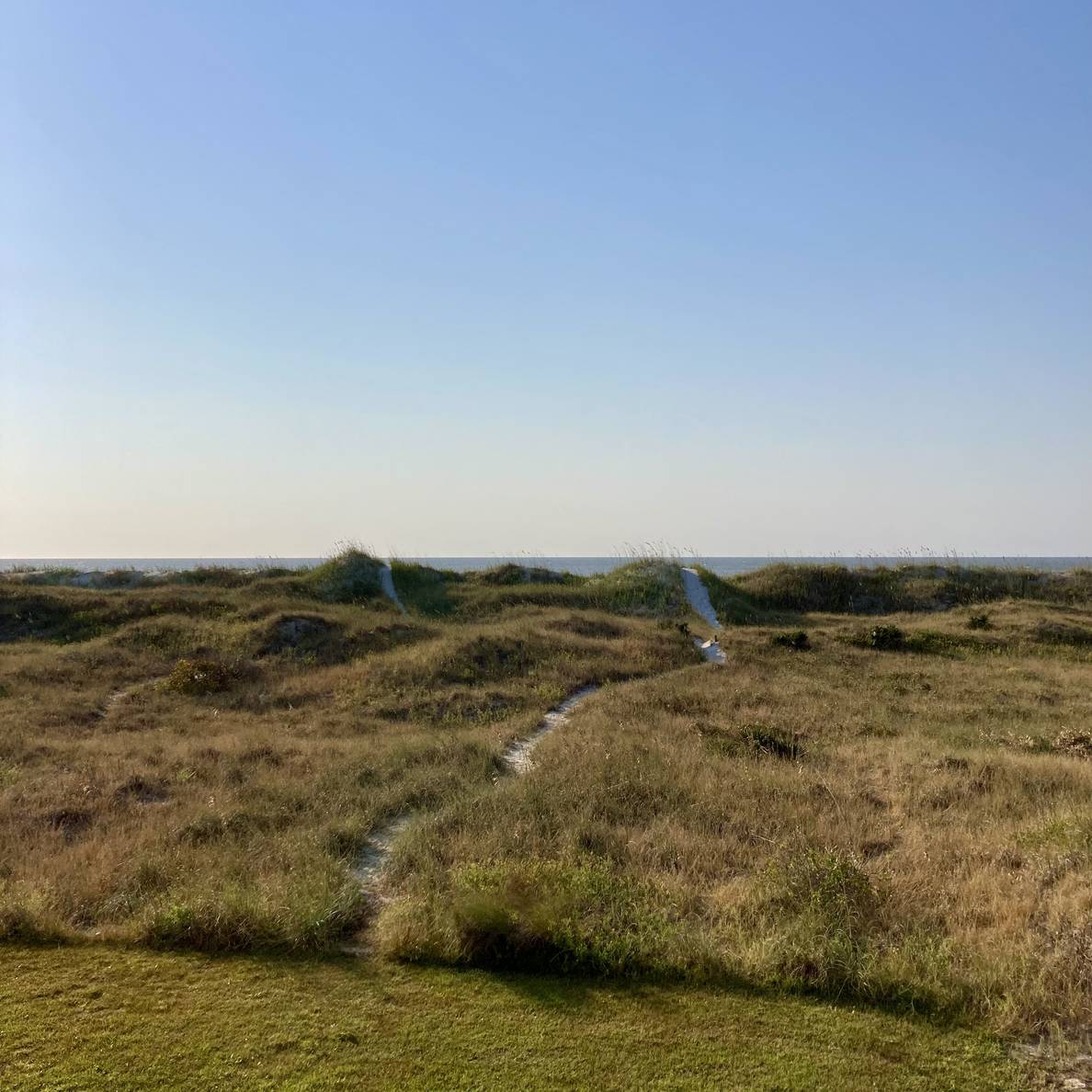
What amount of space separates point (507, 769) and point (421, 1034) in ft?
26.4

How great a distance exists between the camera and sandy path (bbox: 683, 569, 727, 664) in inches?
1082

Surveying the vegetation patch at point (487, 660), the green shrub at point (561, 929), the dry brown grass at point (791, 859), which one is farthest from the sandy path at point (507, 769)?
the vegetation patch at point (487, 660)

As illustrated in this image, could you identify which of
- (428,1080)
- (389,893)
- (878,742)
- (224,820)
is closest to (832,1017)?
(428,1080)

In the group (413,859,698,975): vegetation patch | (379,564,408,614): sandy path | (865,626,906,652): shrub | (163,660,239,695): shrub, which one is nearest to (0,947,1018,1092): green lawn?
(413,859,698,975): vegetation patch

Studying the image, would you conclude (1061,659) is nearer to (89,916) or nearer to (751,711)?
(751,711)

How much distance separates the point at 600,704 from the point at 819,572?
27.2 m

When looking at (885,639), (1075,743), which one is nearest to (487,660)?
(1075,743)

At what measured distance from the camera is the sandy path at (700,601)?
90.2 feet

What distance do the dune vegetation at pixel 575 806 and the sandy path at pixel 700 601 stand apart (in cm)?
132

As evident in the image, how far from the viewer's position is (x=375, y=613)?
3081 cm

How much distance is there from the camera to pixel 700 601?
3681cm

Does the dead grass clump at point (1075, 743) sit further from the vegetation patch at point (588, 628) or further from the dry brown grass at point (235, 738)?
the vegetation patch at point (588, 628)

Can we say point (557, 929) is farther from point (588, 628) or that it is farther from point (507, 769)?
point (588, 628)

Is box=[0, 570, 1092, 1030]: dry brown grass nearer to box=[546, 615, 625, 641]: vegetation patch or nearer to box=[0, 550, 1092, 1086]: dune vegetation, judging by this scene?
box=[0, 550, 1092, 1086]: dune vegetation
